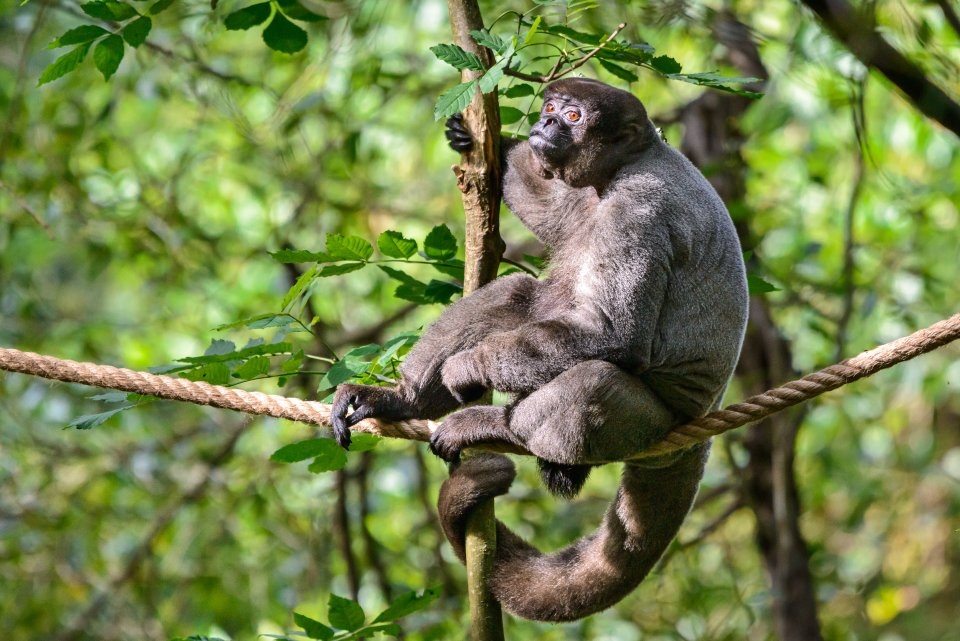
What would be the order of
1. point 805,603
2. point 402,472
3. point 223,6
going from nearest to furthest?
point 223,6 < point 805,603 < point 402,472

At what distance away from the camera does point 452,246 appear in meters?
4.48

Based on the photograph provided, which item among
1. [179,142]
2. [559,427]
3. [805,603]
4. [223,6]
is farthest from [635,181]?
[179,142]

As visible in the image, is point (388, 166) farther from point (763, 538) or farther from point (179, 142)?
point (763, 538)

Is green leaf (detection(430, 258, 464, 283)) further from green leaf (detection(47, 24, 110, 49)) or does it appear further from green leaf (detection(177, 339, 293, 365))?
green leaf (detection(47, 24, 110, 49))

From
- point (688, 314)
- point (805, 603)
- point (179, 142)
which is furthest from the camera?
point (179, 142)

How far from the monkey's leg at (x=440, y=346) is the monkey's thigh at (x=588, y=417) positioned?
335 mm

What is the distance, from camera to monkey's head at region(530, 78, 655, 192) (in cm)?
491

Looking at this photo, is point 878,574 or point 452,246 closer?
point 452,246

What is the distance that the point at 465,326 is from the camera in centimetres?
459

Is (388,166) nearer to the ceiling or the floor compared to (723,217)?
nearer to the floor

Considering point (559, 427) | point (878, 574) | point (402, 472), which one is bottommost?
point (878, 574)

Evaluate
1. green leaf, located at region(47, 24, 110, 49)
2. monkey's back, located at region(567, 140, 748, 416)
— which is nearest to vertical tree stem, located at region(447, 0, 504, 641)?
monkey's back, located at region(567, 140, 748, 416)

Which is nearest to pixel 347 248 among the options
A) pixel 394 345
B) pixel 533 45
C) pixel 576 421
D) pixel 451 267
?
pixel 394 345

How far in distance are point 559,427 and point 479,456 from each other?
63 cm
